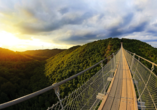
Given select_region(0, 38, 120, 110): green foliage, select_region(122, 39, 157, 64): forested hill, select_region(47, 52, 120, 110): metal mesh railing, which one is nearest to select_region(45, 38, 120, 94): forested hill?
select_region(0, 38, 120, 110): green foliage

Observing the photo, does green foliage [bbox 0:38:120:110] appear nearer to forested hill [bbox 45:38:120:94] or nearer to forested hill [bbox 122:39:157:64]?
forested hill [bbox 45:38:120:94]

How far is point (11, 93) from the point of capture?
158ft

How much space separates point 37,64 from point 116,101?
3421 inches

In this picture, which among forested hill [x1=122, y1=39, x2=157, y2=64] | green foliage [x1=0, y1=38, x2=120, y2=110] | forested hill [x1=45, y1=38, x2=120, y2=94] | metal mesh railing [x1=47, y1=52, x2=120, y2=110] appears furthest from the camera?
green foliage [x1=0, y1=38, x2=120, y2=110]

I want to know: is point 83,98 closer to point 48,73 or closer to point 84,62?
point 84,62

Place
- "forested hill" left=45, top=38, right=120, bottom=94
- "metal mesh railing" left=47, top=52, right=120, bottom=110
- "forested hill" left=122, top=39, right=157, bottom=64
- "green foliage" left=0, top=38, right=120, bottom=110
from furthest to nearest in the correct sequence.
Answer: "green foliage" left=0, top=38, right=120, bottom=110, "forested hill" left=45, top=38, right=120, bottom=94, "forested hill" left=122, top=39, right=157, bottom=64, "metal mesh railing" left=47, top=52, right=120, bottom=110

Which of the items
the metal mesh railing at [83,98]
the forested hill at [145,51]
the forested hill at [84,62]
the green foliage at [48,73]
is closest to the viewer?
the metal mesh railing at [83,98]

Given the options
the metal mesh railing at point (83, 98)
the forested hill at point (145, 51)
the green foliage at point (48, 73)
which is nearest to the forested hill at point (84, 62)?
the green foliage at point (48, 73)

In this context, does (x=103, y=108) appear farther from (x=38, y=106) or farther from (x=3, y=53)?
(x=3, y=53)

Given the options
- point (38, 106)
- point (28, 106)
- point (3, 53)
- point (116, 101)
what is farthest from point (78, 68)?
point (3, 53)

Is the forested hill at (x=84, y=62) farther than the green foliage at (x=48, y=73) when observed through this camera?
No

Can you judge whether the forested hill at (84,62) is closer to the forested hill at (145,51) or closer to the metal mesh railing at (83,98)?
the forested hill at (145,51)

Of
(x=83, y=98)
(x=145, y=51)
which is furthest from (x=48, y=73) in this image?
(x=83, y=98)

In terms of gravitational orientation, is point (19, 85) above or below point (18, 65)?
below
